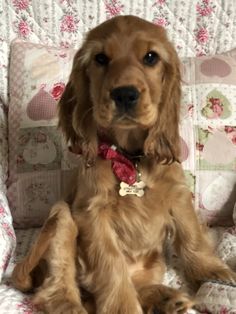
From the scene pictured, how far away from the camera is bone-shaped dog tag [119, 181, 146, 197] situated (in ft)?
5.16

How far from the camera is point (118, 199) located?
5.22 feet

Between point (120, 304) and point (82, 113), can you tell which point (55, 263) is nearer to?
point (120, 304)

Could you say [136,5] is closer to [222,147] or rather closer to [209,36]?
[209,36]

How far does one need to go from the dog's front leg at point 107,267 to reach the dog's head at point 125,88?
7.0 inches

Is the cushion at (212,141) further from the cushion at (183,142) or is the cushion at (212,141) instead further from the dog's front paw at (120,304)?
the dog's front paw at (120,304)

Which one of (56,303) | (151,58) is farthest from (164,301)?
(151,58)

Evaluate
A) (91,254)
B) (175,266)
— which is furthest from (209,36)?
(91,254)

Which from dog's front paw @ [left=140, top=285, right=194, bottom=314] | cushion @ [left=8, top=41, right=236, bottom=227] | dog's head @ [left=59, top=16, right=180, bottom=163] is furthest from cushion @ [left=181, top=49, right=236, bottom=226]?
dog's front paw @ [left=140, top=285, right=194, bottom=314]

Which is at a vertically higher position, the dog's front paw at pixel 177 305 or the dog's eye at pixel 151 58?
the dog's eye at pixel 151 58

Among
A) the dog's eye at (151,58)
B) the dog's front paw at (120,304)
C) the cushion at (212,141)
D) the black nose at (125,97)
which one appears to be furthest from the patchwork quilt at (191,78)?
the black nose at (125,97)

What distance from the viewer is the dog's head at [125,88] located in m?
1.42

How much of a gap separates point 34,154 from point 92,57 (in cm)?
58

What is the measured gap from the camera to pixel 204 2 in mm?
2172

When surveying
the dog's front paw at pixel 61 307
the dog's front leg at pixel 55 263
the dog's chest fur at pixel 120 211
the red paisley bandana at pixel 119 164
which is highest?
the red paisley bandana at pixel 119 164
